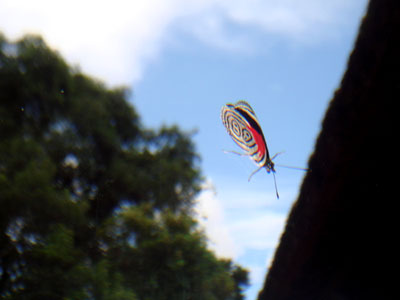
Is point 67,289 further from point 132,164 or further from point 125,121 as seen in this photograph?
point 125,121

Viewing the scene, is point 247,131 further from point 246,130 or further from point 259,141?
point 259,141

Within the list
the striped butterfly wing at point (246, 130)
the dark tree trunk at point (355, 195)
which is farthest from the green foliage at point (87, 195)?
the dark tree trunk at point (355, 195)

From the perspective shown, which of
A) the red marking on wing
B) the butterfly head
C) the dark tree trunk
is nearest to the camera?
the dark tree trunk

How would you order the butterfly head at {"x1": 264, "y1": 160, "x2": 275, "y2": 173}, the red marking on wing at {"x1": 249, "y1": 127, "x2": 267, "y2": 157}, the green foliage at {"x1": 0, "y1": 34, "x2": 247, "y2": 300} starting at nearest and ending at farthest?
the red marking on wing at {"x1": 249, "y1": 127, "x2": 267, "y2": 157}
the butterfly head at {"x1": 264, "y1": 160, "x2": 275, "y2": 173}
the green foliage at {"x1": 0, "y1": 34, "x2": 247, "y2": 300}

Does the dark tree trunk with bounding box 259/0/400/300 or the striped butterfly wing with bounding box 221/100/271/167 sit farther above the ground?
the striped butterfly wing with bounding box 221/100/271/167

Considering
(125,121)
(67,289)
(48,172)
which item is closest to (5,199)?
(48,172)

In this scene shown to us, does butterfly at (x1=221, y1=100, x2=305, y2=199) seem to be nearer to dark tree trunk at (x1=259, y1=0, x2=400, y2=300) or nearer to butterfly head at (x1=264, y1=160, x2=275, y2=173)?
butterfly head at (x1=264, y1=160, x2=275, y2=173)

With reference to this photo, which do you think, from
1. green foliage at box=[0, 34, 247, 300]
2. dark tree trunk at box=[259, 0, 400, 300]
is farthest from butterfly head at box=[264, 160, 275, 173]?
green foliage at box=[0, 34, 247, 300]

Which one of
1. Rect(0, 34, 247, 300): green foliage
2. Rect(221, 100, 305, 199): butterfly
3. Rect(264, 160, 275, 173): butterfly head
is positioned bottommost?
Rect(264, 160, 275, 173): butterfly head
